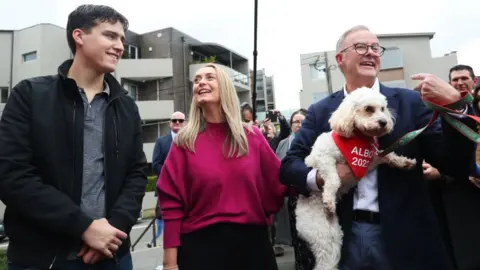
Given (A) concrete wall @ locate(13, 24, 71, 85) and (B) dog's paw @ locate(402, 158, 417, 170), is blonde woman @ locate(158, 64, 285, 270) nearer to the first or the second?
(B) dog's paw @ locate(402, 158, 417, 170)

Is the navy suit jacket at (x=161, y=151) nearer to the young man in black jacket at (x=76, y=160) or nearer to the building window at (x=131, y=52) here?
the young man in black jacket at (x=76, y=160)

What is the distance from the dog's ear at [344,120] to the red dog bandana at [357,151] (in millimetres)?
44

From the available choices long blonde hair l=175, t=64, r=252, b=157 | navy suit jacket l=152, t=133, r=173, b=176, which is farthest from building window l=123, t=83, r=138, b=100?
long blonde hair l=175, t=64, r=252, b=157

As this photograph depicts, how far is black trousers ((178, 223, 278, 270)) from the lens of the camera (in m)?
2.21

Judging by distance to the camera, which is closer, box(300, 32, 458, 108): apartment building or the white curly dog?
the white curly dog

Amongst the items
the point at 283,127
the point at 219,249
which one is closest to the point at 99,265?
the point at 219,249

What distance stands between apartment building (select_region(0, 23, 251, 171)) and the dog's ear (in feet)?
82.0

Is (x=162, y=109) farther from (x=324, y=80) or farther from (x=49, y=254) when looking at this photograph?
(x=49, y=254)

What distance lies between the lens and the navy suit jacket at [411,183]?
1.75 m

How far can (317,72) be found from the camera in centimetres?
3161

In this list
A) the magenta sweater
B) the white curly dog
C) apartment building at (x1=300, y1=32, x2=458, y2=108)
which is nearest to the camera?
the white curly dog

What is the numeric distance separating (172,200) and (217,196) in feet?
1.01

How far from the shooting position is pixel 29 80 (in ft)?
6.32

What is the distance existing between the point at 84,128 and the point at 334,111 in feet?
5.14
